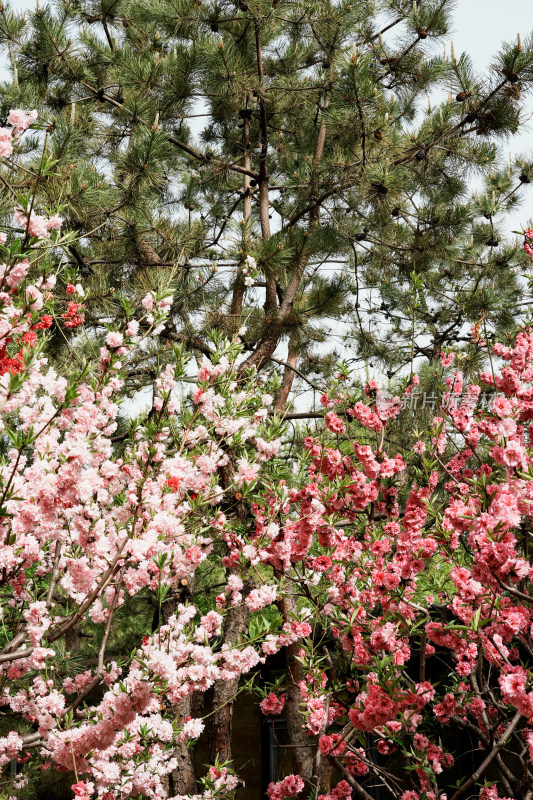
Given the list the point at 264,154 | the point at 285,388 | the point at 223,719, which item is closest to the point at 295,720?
the point at 223,719

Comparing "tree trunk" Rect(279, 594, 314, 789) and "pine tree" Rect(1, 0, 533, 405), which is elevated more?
"pine tree" Rect(1, 0, 533, 405)

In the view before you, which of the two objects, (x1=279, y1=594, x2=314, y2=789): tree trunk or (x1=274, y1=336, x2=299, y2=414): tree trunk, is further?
(x1=274, y1=336, x2=299, y2=414): tree trunk

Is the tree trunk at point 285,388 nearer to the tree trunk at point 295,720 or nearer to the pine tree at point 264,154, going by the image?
the pine tree at point 264,154

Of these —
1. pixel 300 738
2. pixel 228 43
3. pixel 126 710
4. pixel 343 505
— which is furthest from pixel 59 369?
pixel 300 738

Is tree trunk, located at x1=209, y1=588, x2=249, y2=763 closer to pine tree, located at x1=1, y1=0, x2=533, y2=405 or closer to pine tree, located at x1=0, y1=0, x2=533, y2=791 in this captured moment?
pine tree, located at x1=0, y1=0, x2=533, y2=791

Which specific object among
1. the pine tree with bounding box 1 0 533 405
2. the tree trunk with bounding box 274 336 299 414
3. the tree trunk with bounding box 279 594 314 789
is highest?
the pine tree with bounding box 1 0 533 405

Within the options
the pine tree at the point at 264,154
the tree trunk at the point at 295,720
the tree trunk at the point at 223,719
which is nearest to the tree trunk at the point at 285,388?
the pine tree at the point at 264,154

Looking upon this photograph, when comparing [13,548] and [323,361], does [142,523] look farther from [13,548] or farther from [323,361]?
[323,361]

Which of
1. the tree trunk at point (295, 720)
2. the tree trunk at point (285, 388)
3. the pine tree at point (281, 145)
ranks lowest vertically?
the tree trunk at point (295, 720)

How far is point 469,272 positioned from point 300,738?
4208mm

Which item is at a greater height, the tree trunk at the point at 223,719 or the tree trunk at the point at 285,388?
the tree trunk at the point at 285,388

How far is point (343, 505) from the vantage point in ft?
12.3

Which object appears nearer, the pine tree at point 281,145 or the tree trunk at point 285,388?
the pine tree at point 281,145

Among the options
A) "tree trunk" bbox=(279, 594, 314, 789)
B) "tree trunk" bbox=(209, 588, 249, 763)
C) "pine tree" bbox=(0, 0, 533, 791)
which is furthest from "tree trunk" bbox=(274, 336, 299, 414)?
"tree trunk" bbox=(209, 588, 249, 763)
